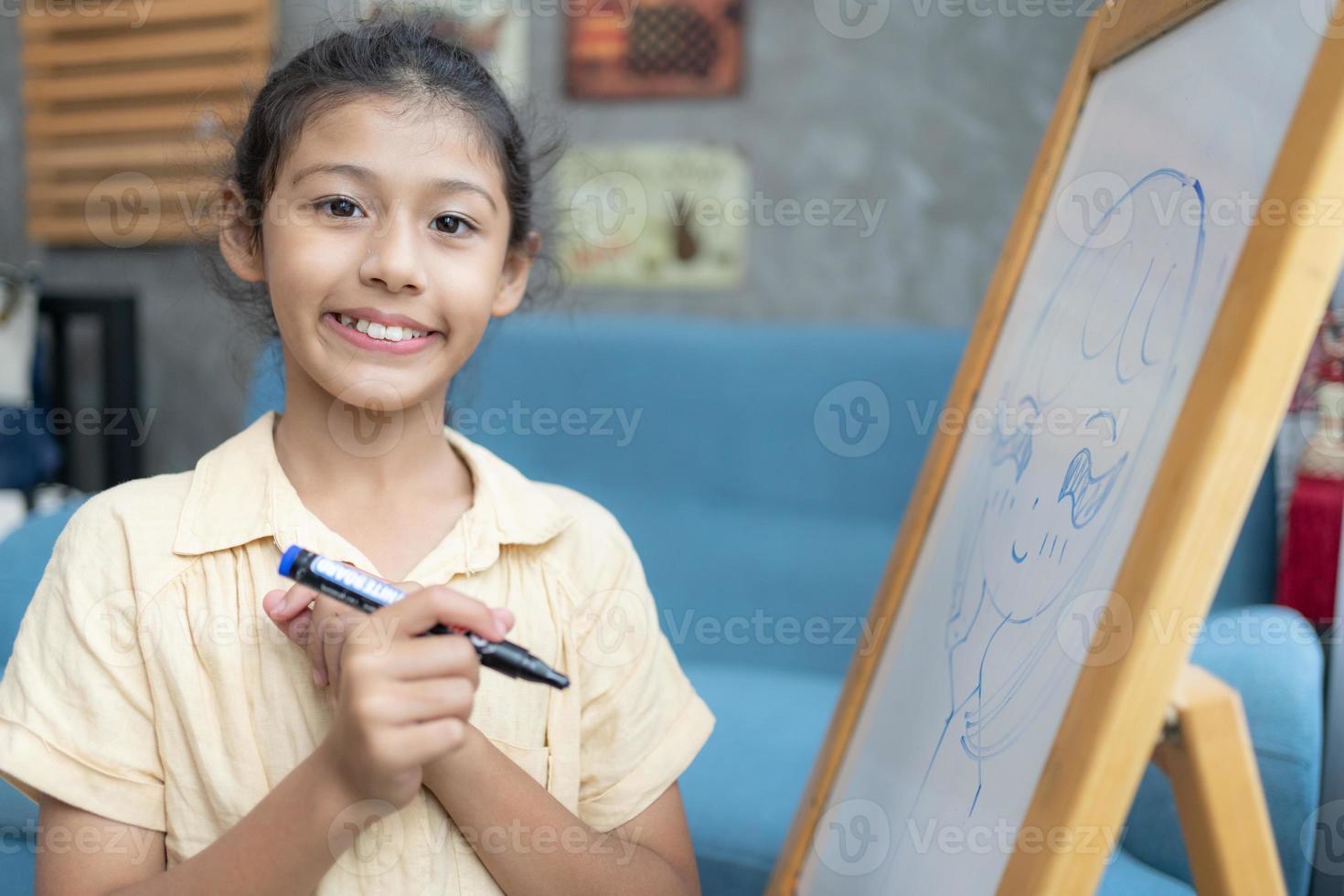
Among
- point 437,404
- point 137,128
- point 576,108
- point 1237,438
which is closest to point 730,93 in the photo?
point 576,108

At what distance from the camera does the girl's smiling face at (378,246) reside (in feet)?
2.39

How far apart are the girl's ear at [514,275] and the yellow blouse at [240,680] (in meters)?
0.16

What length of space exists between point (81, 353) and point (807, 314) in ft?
6.57

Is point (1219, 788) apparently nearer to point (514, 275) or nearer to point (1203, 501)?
point (1203, 501)

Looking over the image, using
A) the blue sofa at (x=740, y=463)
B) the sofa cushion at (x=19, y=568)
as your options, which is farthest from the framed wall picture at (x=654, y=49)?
the sofa cushion at (x=19, y=568)

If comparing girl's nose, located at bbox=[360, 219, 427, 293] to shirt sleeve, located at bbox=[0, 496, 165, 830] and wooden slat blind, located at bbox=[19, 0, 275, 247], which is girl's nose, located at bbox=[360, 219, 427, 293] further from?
wooden slat blind, located at bbox=[19, 0, 275, 247]

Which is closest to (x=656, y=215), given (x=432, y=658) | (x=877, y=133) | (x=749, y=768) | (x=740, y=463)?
(x=877, y=133)

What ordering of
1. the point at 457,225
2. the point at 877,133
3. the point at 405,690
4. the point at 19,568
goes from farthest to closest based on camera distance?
the point at 877,133 → the point at 19,568 → the point at 457,225 → the point at 405,690

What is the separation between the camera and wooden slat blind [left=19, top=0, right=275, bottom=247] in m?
2.76

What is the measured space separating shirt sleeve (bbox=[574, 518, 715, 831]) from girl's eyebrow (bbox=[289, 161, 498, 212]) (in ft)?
0.89

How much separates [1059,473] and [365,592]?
1.22 ft

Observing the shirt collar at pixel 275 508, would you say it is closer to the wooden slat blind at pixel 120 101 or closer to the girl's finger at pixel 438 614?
the girl's finger at pixel 438 614

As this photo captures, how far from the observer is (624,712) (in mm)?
790

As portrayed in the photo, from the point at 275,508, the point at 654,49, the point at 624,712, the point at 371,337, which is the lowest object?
the point at 624,712
